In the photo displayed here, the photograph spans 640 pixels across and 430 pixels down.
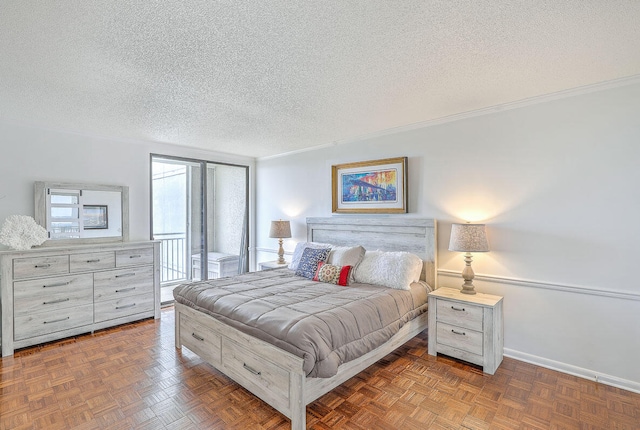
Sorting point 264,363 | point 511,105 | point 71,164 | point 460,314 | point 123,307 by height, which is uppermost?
point 511,105

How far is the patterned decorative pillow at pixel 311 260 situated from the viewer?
11.8 feet

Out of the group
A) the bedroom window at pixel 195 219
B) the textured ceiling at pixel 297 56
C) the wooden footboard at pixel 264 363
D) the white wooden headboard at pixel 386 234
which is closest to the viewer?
the textured ceiling at pixel 297 56

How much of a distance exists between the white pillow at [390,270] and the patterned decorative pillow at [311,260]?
470 mm

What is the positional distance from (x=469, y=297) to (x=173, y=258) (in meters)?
4.33

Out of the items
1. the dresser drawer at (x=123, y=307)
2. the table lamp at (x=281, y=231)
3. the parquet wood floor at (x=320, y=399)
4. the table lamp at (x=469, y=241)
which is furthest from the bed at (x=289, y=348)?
the dresser drawer at (x=123, y=307)

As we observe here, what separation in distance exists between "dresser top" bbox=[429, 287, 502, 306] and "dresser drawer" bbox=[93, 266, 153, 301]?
356 cm

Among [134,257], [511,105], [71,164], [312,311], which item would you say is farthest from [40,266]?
[511,105]

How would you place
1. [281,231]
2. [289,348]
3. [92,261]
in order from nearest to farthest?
[289,348] < [92,261] < [281,231]

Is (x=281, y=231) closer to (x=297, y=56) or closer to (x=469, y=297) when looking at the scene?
(x=469, y=297)

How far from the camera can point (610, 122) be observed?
2498 millimetres

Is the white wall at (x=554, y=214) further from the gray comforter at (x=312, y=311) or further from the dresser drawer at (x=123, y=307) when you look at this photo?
the dresser drawer at (x=123, y=307)

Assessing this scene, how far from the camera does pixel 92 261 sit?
143 inches

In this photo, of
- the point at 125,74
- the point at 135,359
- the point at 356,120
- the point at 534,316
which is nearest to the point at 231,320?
the point at 135,359

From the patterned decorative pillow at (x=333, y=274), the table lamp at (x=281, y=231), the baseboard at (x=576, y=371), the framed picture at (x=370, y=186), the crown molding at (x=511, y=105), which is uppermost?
the crown molding at (x=511, y=105)
